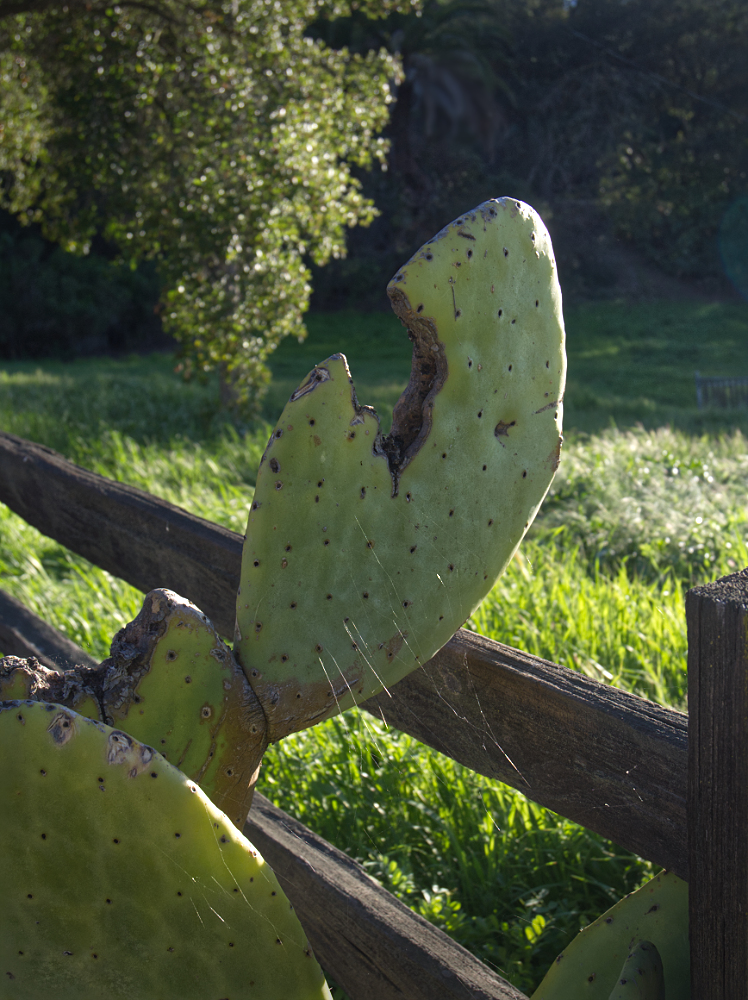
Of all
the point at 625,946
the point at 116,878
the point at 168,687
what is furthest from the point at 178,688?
the point at 625,946

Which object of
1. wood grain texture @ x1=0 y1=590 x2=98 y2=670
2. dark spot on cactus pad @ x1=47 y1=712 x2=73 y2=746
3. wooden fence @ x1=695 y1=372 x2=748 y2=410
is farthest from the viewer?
wooden fence @ x1=695 y1=372 x2=748 y2=410

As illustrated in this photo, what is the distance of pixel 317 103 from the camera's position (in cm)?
641

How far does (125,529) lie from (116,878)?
1453 mm

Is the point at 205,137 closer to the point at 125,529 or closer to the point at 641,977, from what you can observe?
the point at 125,529

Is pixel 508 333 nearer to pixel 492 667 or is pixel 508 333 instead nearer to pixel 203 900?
pixel 492 667

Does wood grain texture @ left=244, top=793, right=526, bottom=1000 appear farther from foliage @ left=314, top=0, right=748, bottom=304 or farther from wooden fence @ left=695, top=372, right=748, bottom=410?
foliage @ left=314, top=0, right=748, bottom=304

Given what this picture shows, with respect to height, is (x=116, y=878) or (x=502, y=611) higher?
(x=116, y=878)

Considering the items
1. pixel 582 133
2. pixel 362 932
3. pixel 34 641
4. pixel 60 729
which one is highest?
pixel 582 133

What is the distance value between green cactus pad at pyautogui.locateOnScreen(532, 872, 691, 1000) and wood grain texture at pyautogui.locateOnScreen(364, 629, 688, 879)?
0.16 feet

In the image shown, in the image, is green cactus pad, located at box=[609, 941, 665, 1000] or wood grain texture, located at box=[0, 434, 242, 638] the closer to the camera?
green cactus pad, located at box=[609, 941, 665, 1000]

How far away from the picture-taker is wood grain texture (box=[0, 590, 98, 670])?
2494 mm

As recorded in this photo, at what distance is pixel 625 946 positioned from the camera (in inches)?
45.6

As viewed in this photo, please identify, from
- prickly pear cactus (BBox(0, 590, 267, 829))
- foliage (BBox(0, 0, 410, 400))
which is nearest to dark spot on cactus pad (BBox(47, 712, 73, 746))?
prickly pear cactus (BBox(0, 590, 267, 829))

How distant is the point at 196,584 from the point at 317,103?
212 inches
